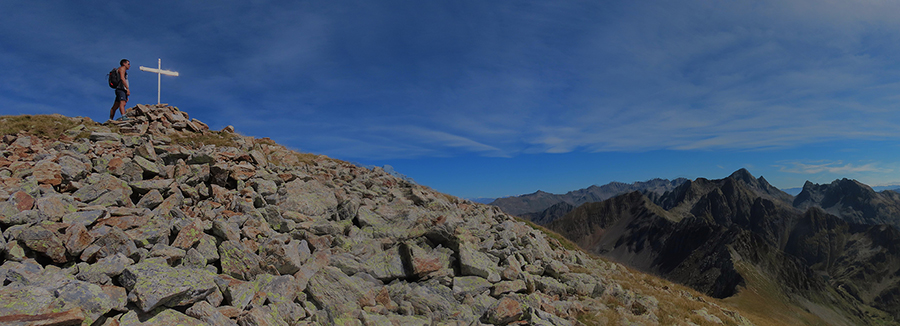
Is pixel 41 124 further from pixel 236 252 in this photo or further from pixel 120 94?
pixel 236 252

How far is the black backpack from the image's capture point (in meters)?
23.5

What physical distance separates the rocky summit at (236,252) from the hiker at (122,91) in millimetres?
1432

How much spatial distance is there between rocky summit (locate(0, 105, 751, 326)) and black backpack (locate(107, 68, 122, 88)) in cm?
245

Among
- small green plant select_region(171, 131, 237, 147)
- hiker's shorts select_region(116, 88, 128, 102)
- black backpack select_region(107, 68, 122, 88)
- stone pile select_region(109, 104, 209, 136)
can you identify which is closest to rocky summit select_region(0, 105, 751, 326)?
stone pile select_region(109, 104, 209, 136)

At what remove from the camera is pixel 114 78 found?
23.6 m

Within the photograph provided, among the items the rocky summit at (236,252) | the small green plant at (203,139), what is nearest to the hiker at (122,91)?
the rocky summit at (236,252)

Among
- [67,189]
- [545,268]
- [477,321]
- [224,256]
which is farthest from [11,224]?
[545,268]

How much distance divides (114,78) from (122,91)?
100cm

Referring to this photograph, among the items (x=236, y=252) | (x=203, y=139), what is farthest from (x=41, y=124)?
(x=236, y=252)

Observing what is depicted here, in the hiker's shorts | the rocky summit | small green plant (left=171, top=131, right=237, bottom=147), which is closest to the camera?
the rocky summit

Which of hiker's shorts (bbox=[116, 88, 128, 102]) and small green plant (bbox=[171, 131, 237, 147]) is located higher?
hiker's shorts (bbox=[116, 88, 128, 102])

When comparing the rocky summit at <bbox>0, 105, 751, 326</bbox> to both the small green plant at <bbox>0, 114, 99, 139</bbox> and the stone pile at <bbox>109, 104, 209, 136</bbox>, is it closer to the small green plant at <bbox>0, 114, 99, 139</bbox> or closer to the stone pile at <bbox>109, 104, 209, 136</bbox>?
the small green plant at <bbox>0, 114, 99, 139</bbox>

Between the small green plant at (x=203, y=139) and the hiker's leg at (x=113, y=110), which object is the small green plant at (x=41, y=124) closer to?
the hiker's leg at (x=113, y=110)

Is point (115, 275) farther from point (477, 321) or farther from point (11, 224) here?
point (477, 321)
